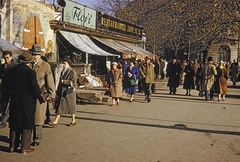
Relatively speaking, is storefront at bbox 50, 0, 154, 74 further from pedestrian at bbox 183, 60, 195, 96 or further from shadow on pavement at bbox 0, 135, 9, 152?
shadow on pavement at bbox 0, 135, 9, 152

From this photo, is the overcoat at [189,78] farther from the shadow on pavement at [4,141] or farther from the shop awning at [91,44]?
the shadow on pavement at [4,141]

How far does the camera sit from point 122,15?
3841cm

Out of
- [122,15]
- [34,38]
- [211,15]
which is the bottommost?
[34,38]

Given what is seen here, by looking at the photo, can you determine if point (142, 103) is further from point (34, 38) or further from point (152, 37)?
point (152, 37)

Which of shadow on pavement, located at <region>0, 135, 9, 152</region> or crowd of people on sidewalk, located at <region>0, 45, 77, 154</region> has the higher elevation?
crowd of people on sidewalk, located at <region>0, 45, 77, 154</region>

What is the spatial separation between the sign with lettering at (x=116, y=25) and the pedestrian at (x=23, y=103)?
1745 cm

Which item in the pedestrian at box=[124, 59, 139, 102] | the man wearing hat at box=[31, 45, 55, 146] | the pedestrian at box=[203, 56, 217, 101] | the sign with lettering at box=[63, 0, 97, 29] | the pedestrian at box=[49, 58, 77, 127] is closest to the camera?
the man wearing hat at box=[31, 45, 55, 146]

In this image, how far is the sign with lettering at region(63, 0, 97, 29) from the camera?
19553 millimetres

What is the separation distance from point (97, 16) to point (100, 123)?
48.3 feet

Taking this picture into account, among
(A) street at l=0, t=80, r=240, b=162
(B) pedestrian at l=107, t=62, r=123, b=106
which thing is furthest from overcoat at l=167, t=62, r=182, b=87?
(A) street at l=0, t=80, r=240, b=162

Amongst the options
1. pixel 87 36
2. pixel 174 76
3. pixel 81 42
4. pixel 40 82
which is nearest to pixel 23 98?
pixel 40 82

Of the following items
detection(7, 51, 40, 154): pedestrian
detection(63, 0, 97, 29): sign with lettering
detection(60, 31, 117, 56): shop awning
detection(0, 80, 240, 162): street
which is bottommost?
detection(0, 80, 240, 162): street

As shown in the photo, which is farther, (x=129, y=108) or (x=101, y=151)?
(x=129, y=108)

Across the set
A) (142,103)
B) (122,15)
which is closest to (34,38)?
(142,103)
